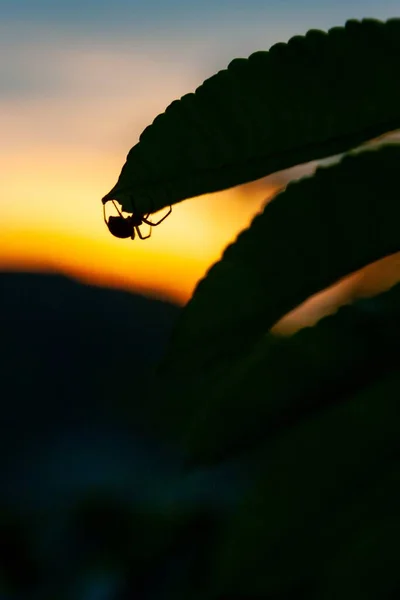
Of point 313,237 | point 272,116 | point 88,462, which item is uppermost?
point 272,116

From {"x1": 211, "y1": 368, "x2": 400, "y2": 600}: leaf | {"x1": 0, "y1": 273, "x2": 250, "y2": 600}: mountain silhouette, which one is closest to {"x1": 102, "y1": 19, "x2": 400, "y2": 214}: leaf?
{"x1": 211, "y1": 368, "x2": 400, "y2": 600}: leaf

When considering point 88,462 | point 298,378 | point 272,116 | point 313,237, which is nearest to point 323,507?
point 298,378

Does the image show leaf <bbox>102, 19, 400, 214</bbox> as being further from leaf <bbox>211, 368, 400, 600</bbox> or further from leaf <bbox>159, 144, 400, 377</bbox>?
leaf <bbox>211, 368, 400, 600</bbox>

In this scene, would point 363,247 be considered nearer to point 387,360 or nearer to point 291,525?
point 387,360

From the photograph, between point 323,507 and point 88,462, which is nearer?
point 323,507

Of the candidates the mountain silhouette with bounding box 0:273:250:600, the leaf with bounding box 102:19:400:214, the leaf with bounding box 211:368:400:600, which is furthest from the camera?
the mountain silhouette with bounding box 0:273:250:600

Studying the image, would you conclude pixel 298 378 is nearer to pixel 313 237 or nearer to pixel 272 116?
pixel 313 237
